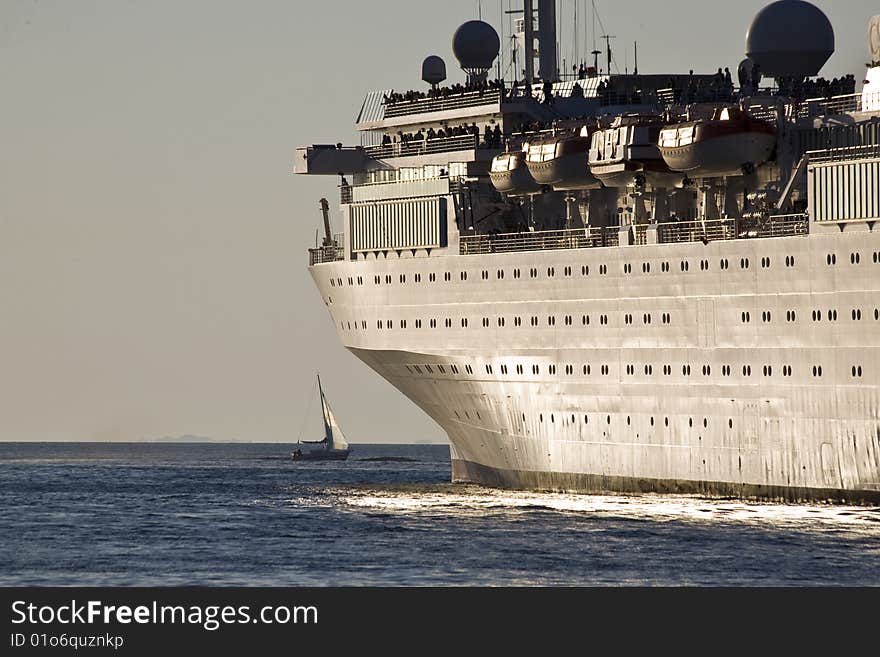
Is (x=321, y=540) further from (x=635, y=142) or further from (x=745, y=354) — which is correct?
(x=635, y=142)

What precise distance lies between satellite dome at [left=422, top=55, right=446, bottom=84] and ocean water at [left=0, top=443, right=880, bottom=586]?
53.2 feet

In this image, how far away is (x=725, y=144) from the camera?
2702 inches

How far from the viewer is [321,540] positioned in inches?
2421

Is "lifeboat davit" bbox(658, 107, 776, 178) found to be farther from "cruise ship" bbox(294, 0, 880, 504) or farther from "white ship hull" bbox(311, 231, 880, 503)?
"white ship hull" bbox(311, 231, 880, 503)

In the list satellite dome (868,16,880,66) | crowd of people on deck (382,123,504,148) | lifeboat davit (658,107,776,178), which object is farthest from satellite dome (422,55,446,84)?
satellite dome (868,16,880,66)

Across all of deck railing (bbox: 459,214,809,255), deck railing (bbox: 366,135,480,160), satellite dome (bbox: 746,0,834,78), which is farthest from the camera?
deck railing (bbox: 366,135,480,160)

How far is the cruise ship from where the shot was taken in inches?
2496

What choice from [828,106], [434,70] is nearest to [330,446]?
[434,70]

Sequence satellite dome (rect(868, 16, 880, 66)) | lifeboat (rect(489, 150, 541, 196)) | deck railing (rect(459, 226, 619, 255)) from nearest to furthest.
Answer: satellite dome (rect(868, 16, 880, 66))
deck railing (rect(459, 226, 619, 255))
lifeboat (rect(489, 150, 541, 196))

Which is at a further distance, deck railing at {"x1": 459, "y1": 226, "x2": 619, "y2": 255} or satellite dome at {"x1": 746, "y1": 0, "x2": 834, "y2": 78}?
satellite dome at {"x1": 746, "y1": 0, "x2": 834, "y2": 78}

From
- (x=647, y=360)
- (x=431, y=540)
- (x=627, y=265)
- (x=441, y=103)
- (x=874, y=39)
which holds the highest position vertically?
(x=441, y=103)

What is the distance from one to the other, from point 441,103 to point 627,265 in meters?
16.1

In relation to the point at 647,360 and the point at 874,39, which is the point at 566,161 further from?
the point at 874,39

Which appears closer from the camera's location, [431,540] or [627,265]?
[431,540]
